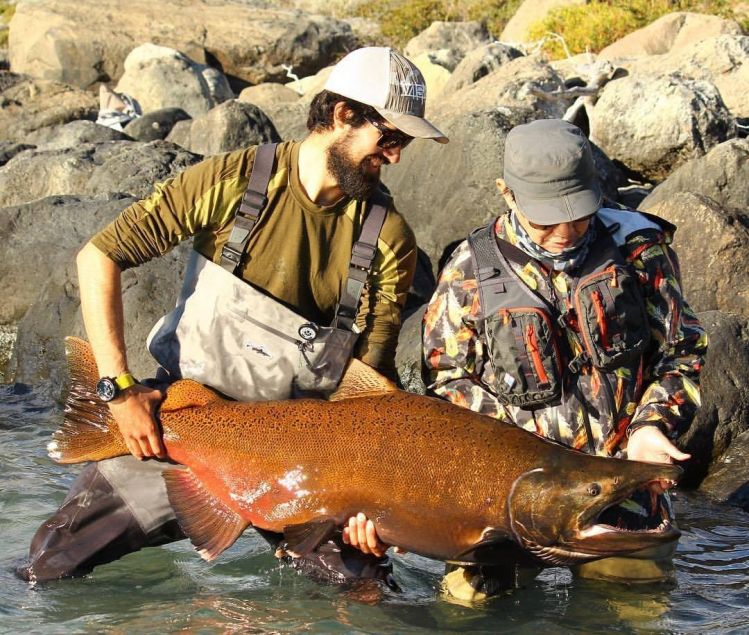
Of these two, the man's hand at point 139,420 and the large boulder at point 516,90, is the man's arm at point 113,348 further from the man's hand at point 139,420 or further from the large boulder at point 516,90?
the large boulder at point 516,90

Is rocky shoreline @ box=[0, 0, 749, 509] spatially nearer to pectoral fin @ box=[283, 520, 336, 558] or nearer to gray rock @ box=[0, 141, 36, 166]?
gray rock @ box=[0, 141, 36, 166]

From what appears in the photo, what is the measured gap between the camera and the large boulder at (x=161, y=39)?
29.1 metres

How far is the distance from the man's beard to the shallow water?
1.68m

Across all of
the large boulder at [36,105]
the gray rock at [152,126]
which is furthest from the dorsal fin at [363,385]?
the large boulder at [36,105]

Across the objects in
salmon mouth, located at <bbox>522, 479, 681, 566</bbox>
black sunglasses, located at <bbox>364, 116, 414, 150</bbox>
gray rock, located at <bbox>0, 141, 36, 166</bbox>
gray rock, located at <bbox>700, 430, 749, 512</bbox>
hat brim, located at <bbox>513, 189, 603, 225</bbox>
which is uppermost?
gray rock, located at <bbox>0, 141, 36, 166</bbox>

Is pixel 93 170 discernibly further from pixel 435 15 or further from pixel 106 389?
pixel 435 15

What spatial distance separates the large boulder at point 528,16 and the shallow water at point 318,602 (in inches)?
887

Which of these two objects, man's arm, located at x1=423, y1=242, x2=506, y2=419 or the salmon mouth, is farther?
man's arm, located at x1=423, y1=242, x2=506, y2=419

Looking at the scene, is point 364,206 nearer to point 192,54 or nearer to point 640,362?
point 640,362

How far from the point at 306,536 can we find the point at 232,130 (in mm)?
11249

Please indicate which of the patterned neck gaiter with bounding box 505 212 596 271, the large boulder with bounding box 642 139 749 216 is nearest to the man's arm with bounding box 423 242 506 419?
the patterned neck gaiter with bounding box 505 212 596 271

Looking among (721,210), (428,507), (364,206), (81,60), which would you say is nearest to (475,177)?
(721,210)

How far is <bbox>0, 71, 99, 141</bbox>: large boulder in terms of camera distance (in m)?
21.8

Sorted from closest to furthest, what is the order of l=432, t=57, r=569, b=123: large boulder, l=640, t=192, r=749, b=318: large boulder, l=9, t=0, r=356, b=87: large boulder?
l=640, t=192, r=749, b=318: large boulder → l=432, t=57, r=569, b=123: large boulder → l=9, t=0, r=356, b=87: large boulder
